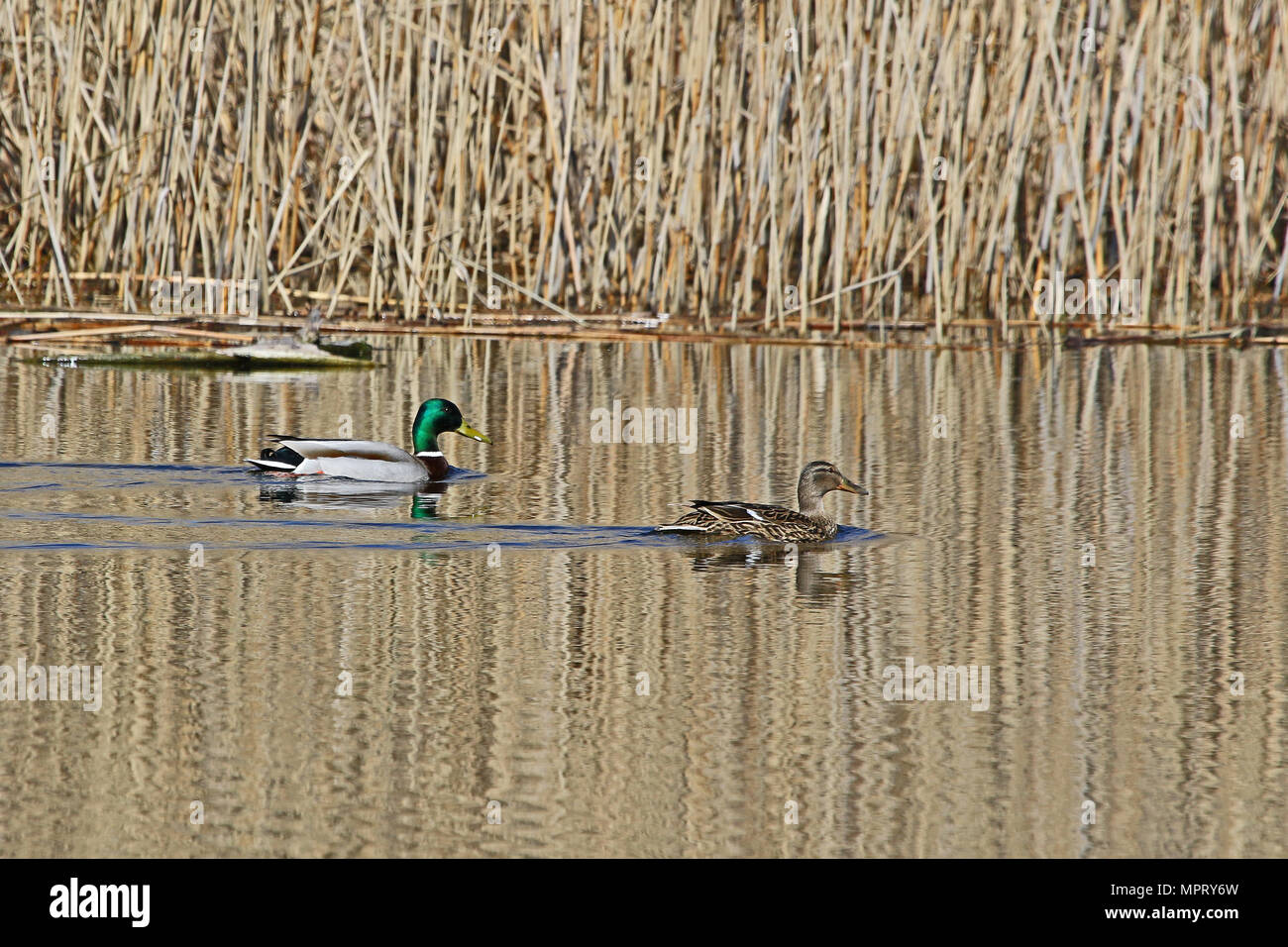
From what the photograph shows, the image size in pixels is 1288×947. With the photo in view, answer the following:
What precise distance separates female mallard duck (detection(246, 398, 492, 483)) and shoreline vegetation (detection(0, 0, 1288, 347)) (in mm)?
3752

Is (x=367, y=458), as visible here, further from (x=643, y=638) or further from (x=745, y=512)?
(x=643, y=638)

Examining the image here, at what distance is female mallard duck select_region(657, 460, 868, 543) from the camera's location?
7309 mm

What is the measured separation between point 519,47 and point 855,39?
2.22 metres

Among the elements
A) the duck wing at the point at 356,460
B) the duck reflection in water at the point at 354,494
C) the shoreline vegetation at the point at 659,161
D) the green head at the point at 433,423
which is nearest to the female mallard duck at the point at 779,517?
the duck reflection in water at the point at 354,494

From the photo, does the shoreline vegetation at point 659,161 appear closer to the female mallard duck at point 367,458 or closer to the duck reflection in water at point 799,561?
the female mallard duck at point 367,458

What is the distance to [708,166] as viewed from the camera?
13688 millimetres

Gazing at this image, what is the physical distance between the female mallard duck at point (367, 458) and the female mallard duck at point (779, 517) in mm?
1659

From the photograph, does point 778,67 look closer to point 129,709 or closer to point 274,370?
point 274,370

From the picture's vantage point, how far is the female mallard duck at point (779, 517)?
7309mm

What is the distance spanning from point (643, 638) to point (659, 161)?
8150 mm

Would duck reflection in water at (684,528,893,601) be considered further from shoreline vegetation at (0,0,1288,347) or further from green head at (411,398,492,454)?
shoreline vegetation at (0,0,1288,347)

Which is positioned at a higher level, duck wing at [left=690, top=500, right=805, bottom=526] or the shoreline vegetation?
the shoreline vegetation

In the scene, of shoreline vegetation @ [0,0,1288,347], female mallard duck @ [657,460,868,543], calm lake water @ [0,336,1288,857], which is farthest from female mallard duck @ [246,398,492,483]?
shoreline vegetation @ [0,0,1288,347]

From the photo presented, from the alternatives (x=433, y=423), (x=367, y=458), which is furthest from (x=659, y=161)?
(x=367, y=458)
